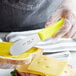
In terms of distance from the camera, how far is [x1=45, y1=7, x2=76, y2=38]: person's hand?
657 millimetres

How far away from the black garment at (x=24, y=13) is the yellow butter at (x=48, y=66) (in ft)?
0.44

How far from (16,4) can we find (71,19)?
0.48ft

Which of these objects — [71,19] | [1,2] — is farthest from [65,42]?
[1,2]

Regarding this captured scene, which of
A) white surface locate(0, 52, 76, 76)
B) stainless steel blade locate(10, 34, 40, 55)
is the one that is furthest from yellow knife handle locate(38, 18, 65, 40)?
white surface locate(0, 52, 76, 76)

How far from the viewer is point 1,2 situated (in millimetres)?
681

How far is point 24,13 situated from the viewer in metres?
0.72

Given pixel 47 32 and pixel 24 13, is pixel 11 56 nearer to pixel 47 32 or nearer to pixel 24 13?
pixel 47 32

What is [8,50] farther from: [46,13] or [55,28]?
[46,13]

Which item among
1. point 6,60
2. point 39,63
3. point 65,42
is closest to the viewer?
point 6,60

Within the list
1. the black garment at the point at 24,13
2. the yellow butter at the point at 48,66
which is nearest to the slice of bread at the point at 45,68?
the yellow butter at the point at 48,66

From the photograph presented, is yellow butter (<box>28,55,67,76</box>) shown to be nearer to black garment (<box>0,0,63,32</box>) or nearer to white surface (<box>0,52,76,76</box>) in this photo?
white surface (<box>0,52,76,76</box>)

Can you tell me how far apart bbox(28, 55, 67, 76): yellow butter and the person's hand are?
0.06 meters

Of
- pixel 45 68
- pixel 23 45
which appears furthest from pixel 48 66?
pixel 23 45

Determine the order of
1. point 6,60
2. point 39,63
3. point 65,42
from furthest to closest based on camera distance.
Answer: point 65,42 < point 39,63 < point 6,60
